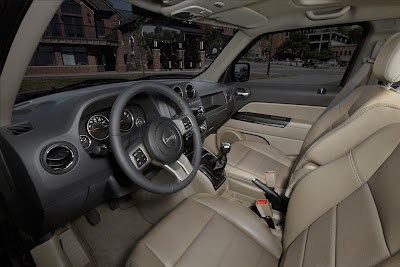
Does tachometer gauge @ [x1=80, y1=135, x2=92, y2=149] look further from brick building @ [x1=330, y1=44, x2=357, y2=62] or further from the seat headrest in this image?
brick building @ [x1=330, y1=44, x2=357, y2=62]

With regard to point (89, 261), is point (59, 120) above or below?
above

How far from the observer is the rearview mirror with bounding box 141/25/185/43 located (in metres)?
1.96

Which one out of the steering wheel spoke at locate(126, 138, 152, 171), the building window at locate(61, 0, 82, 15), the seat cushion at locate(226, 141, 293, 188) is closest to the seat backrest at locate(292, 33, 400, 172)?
the seat cushion at locate(226, 141, 293, 188)

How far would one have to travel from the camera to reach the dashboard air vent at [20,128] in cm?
99

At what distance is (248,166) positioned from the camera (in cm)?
192

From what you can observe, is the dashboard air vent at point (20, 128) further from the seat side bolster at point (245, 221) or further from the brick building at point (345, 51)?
the brick building at point (345, 51)

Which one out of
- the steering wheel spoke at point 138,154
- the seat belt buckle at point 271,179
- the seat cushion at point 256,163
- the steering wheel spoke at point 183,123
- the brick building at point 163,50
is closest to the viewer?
the steering wheel spoke at point 138,154

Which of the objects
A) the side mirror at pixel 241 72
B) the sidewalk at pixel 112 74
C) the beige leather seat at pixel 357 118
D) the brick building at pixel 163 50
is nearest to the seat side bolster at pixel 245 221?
the beige leather seat at pixel 357 118

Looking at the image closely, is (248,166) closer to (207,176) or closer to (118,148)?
(207,176)

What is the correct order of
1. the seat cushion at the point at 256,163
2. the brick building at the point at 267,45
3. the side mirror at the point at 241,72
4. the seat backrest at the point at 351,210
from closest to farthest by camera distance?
the seat backrest at the point at 351,210, the seat cushion at the point at 256,163, the brick building at the point at 267,45, the side mirror at the point at 241,72

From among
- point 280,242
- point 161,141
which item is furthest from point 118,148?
point 280,242

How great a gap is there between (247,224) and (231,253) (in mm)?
185

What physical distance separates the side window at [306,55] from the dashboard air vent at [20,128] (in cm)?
238

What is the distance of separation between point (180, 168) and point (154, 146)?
0.76 feet
